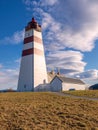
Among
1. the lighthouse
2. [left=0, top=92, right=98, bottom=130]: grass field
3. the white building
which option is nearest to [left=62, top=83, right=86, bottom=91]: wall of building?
the white building

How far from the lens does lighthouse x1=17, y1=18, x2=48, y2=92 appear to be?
49719 millimetres

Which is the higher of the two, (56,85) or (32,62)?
(32,62)

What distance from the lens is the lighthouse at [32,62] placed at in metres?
49.7

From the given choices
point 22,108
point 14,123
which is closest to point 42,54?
point 22,108

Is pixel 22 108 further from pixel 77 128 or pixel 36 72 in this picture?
pixel 36 72

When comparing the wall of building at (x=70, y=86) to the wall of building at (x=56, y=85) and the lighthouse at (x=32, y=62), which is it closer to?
the wall of building at (x=56, y=85)

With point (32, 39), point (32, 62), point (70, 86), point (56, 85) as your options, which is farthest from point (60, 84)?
point (32, 39)

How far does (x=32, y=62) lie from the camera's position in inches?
1960

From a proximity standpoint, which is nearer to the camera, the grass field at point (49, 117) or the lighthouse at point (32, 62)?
the grass field at point (49, 117)

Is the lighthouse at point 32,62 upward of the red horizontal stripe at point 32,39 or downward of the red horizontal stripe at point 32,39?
downward

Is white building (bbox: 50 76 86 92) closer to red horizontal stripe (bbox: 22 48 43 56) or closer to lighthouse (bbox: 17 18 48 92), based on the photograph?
lighthouse (bbox: 17 18 48 92)

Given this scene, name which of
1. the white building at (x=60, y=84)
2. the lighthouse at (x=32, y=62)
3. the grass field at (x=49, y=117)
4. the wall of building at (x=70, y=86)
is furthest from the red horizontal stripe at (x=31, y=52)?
the grass field at (x=49, y=117)

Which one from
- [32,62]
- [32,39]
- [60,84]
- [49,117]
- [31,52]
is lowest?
[49,117]

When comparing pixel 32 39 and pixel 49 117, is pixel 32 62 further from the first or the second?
pixel 49 117
